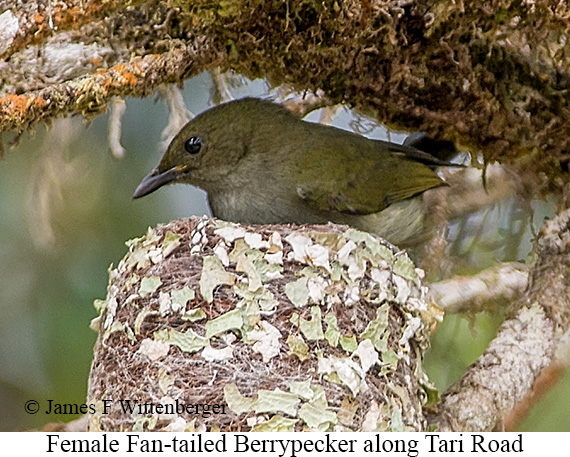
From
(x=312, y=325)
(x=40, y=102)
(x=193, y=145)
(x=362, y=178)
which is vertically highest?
(x=40, y=102)

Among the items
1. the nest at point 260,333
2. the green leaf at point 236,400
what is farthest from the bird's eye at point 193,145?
the green leaf at point 236,400

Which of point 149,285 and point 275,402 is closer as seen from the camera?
point 275,402

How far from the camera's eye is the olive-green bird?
5266 millimetres

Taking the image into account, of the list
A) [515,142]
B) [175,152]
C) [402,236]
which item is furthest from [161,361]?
[515,142]

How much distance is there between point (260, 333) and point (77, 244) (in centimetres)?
269

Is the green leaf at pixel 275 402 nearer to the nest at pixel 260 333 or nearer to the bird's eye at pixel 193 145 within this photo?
the nest at pixel 260 333

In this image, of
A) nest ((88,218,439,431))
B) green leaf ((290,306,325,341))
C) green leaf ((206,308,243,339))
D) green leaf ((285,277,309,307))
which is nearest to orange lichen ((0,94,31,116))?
nest ((88,218,439,431))

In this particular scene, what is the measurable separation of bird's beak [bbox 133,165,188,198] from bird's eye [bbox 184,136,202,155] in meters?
0.09

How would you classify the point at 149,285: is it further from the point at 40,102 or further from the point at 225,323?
the point at 40,102

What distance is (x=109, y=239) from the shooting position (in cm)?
654

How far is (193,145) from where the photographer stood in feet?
17.4

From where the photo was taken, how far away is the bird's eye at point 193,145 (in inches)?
209

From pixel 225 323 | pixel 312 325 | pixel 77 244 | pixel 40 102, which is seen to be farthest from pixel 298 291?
pixel 77 244

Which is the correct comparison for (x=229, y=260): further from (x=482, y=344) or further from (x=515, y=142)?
(x=482, y=344)
